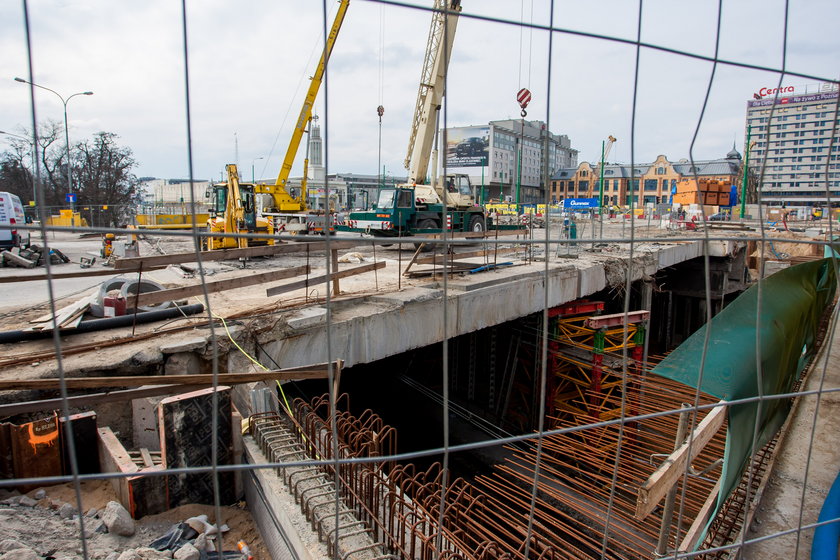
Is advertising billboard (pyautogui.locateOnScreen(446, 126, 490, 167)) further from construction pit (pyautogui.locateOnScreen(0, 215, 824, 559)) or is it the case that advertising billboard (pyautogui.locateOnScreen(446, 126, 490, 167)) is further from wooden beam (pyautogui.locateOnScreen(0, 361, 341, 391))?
wooden beam (pyautogui.locateOnScreen(0, 361, 341, 391))

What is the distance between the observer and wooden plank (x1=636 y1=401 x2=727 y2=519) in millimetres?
2332

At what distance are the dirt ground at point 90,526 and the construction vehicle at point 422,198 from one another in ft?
32.6

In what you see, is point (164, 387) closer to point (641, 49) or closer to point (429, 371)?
point (641, 49)

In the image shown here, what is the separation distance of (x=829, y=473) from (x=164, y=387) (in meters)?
4.29

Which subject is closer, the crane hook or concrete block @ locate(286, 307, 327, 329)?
the crane hook

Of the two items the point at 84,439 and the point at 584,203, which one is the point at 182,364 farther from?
the point at 584,203

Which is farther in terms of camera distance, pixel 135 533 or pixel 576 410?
pixel 576 410

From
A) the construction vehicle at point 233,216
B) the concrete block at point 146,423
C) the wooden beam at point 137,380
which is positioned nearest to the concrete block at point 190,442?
the wooden beam at point 137,380

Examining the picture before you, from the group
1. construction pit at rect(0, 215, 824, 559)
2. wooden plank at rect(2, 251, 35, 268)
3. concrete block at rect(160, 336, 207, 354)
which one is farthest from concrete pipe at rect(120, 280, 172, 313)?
wooden plank at rect(2, 251, 35, 268)

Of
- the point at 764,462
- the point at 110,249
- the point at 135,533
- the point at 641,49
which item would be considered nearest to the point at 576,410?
the point at 764,462

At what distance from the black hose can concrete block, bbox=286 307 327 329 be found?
1.22 m

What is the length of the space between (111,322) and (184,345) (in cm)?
121

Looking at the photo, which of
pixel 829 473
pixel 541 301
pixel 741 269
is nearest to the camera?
pixel 829 473

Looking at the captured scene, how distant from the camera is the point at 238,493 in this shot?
4.50m
